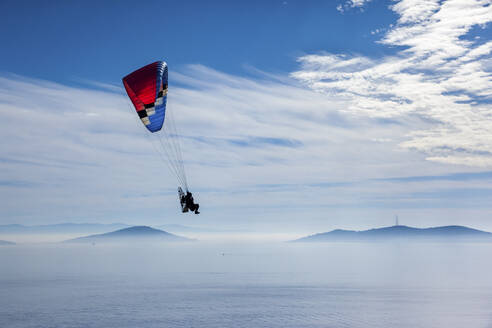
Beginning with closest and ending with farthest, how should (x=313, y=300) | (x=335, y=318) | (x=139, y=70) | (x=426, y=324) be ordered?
(x=139, y=70), (x=426, y=324), (x=335, y=318), (x=313, y=300)

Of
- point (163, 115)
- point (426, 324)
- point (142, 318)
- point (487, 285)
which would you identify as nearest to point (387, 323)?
point (426, 324)

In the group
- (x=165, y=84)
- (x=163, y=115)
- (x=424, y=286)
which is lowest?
(x=424, y=286)

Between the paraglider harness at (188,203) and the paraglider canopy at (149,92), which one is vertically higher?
the paraglider canopy at (149,92)

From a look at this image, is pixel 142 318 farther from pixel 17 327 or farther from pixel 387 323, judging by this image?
pixel 387 323

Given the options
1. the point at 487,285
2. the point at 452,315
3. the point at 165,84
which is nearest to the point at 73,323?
the point at 165,84

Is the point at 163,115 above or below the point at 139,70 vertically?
below

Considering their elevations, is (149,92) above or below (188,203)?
above

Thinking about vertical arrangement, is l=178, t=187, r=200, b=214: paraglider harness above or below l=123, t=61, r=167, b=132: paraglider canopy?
below

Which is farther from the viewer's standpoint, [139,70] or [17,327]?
[17,327]

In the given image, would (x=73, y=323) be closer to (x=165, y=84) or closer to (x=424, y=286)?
(x=165, y=84)

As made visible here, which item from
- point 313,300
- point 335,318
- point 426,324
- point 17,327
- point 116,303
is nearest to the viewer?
point 17,327
